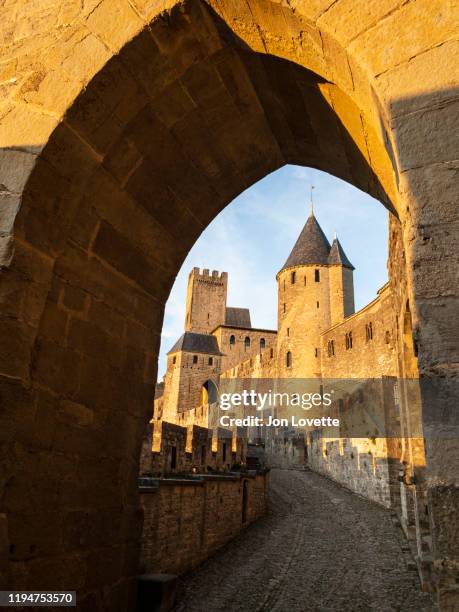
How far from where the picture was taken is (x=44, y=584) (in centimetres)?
229

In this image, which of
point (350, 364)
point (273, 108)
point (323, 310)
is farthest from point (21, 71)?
point (323, 310)

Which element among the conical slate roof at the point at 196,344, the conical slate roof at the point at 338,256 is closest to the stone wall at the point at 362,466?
the conical slate roof at the point at 338,256

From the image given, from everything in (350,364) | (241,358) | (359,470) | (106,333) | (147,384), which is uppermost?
(241,358)

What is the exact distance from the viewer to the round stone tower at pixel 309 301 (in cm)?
3528

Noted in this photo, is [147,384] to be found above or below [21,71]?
below

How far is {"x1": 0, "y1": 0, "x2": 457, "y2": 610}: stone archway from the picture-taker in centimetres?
155

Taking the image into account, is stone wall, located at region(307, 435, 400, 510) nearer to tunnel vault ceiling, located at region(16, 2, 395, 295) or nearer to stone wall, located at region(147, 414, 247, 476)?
stone wall, located at region(147, 414, 247, 476)

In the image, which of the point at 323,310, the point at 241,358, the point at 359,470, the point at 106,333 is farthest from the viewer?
the point at 241,358

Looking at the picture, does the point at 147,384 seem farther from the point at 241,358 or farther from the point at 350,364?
the point at 241,358

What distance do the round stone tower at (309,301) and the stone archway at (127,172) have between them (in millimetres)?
31845

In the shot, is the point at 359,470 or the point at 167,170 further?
the point at 359,470

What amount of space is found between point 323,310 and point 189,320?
27599 millimetres

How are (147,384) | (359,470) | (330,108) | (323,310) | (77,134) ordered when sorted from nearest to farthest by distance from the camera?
(77,134), (330,108), (147,384), (359,470), (323,310)

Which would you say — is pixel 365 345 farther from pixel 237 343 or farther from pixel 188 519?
pixel 237 343
